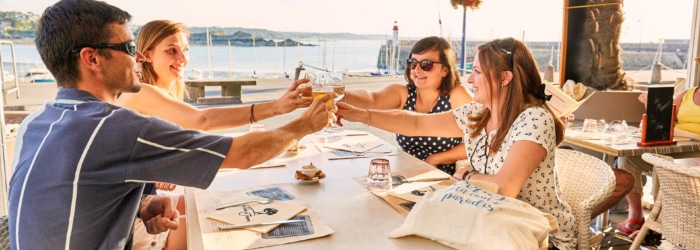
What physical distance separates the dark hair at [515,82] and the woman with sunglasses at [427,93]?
0.96 metres

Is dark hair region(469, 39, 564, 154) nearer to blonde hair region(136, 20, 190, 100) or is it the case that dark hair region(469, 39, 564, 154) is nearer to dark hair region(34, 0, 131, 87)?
dark hair region(34, 0, 131, 87)

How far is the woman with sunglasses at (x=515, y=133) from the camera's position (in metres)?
1.85

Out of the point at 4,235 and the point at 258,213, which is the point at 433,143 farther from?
the point at 4,235

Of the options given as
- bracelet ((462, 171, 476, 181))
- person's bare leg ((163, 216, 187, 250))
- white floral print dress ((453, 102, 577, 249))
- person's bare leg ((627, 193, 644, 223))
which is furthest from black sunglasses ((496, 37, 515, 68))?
person's bare leg ((627, 193, 644, 223))

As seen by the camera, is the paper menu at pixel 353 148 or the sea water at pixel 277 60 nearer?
the paper menu at pixel 353 148

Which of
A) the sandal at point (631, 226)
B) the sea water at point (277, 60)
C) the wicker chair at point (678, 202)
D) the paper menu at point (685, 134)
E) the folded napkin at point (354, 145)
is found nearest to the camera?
the wicker chair at point (678, 202)

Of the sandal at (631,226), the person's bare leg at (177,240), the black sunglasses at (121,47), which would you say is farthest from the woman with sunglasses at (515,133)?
the sandal at (631,226)

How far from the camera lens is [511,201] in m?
1.34

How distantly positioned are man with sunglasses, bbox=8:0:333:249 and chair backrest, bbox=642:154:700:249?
218 centimetres

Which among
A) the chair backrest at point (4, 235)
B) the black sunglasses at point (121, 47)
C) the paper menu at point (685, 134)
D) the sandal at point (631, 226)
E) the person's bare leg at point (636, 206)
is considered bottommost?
the sandal at point (631, 226)

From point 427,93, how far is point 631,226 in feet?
6.75

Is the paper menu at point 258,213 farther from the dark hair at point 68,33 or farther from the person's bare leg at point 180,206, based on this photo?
the person's bare leg at point 180,206

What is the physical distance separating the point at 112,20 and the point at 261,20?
10199 mm

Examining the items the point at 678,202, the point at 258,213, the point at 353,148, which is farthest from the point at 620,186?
the point at 258,213
